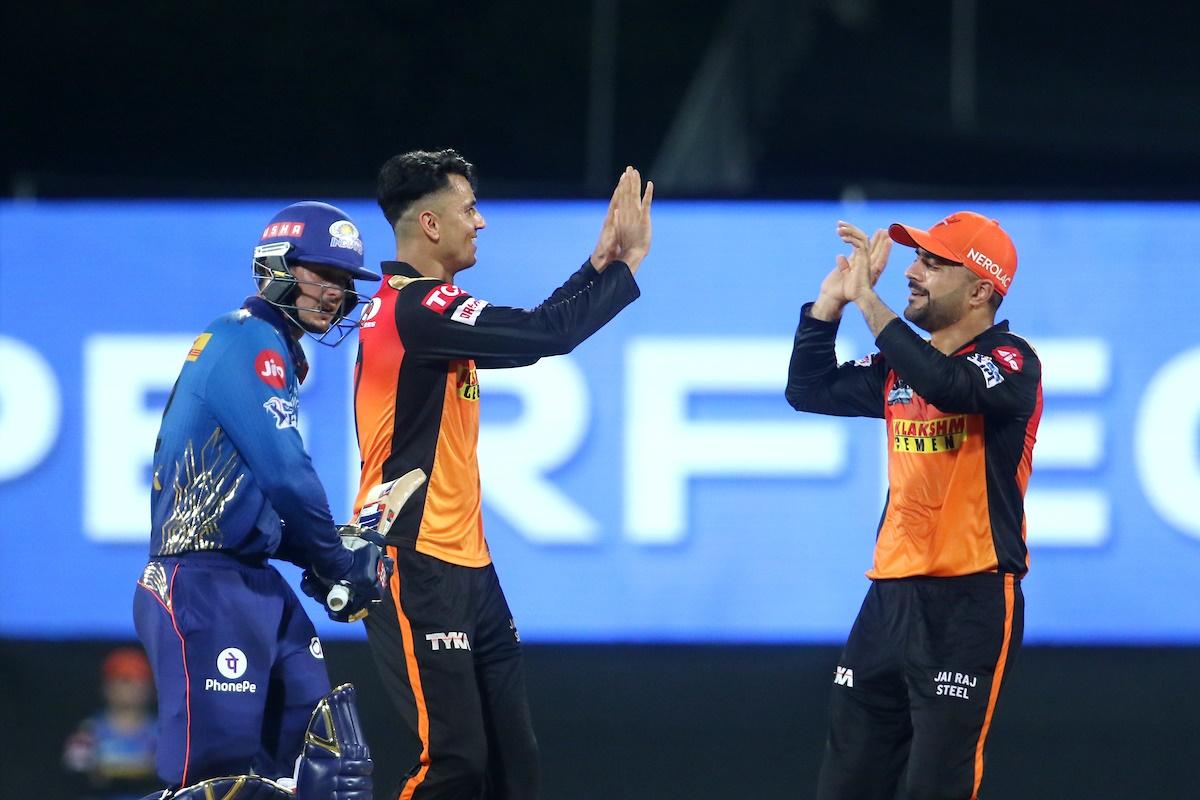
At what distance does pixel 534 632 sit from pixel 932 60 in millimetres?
4888

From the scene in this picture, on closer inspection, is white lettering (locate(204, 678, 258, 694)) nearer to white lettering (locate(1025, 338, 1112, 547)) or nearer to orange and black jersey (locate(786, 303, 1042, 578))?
orange and black jersey (locate(786, 303, 1042, 578))

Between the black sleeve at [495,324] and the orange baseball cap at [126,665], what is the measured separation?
7.96 feet

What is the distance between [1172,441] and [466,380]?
301 centimetres

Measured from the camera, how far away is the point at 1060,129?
8.17m

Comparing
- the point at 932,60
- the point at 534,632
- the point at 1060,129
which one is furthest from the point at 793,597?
the point at 932,60

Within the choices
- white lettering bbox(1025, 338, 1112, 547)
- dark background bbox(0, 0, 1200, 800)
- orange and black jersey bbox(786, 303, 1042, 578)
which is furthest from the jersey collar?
dark background bbox(0, 0, 1200, 800)

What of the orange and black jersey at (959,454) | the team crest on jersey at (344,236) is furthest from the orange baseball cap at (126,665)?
the orange and black jersey at (959,454)

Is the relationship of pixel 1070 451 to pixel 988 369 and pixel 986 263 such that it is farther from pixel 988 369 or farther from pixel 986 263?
pixel 988 369

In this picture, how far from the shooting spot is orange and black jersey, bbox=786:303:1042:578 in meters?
4.02

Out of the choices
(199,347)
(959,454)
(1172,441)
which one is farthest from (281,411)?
(1172,441)

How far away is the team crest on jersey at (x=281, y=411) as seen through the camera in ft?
12.1

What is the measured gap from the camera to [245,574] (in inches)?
150

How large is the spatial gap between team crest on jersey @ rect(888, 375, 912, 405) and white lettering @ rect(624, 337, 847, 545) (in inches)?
66.2

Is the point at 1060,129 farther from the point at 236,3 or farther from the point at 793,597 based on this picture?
the point at 236,3
